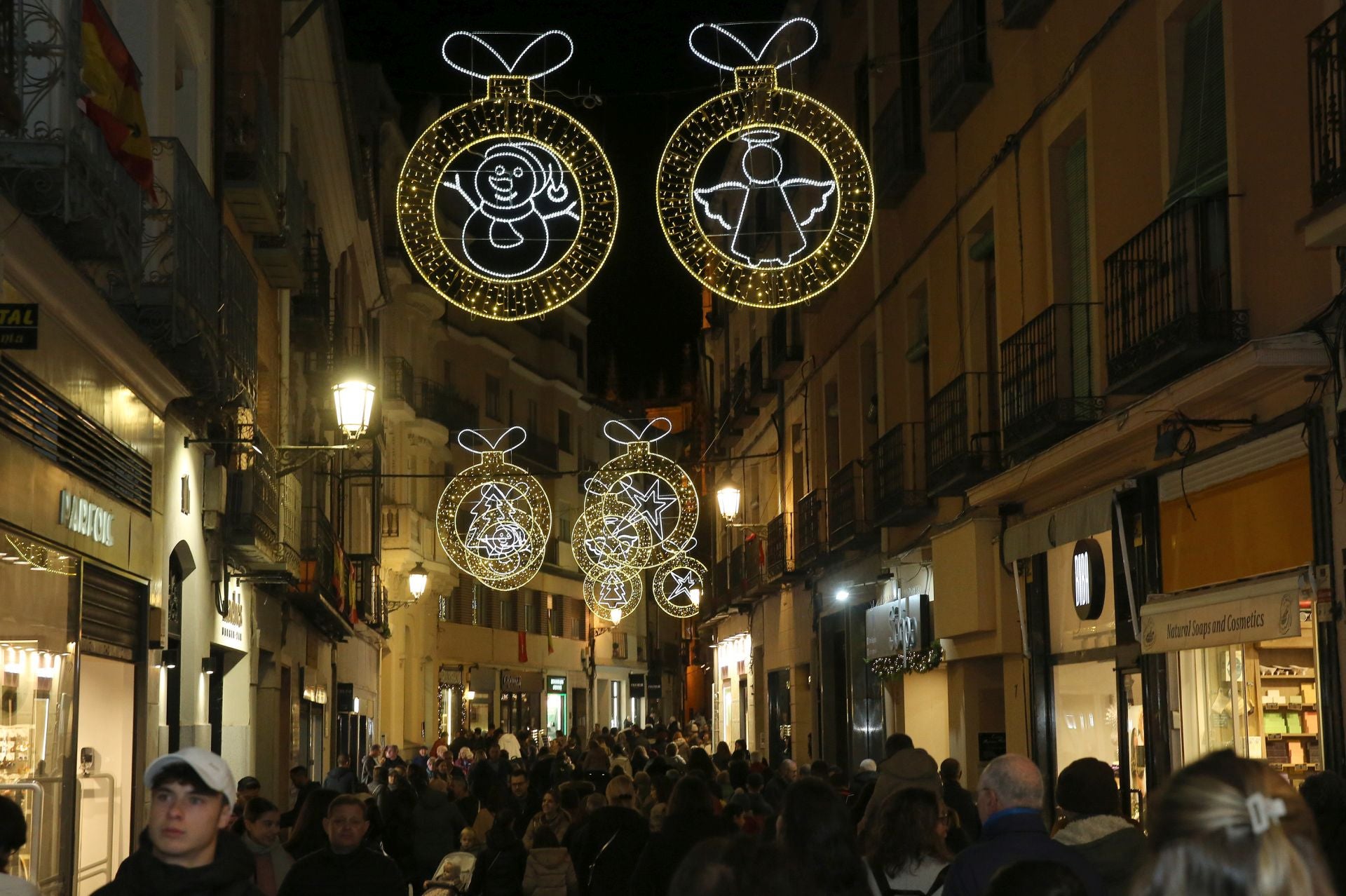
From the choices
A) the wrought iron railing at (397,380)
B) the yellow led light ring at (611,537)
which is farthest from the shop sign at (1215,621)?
the wrought iron railing at (397,380)

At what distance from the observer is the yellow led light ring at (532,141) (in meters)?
11.2

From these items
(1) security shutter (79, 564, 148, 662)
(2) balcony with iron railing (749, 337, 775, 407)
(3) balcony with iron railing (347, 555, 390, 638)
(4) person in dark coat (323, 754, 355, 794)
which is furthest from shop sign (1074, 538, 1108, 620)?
(3) balcony with iron railing (347, 555, 390, 638)

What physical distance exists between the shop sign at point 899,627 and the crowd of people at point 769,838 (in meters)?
4.53

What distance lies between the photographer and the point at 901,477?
64.7 feet

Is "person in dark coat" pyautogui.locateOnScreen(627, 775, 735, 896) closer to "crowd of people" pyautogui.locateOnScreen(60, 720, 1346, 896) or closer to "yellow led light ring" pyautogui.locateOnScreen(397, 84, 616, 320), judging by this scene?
"crowd of people" pyautogui.locateOnScreen(60, 720, 1346, 896)

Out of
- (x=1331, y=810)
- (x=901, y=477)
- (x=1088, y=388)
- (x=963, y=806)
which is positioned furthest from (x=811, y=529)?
(x=1331, y=810)

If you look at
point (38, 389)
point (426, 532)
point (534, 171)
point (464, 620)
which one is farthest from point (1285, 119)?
point (464, 620)

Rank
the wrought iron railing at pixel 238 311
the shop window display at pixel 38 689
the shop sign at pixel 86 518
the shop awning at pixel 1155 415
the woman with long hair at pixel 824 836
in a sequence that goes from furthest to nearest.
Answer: the wrought iron railing at pixel 238 311, the shop sign at pixel 86 518, the shop window display at pixel 38 689, the shop awning at pixel 1155 415, the woman with long hair at pixel 824 836

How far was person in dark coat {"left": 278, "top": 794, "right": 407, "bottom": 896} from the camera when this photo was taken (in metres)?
7.69

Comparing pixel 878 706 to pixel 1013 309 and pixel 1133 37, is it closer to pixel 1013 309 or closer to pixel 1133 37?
pixel 1013 309

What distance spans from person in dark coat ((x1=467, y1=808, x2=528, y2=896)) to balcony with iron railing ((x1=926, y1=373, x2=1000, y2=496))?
266 inches

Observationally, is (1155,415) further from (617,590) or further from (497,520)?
(617,590)

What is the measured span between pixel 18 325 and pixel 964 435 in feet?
32.3

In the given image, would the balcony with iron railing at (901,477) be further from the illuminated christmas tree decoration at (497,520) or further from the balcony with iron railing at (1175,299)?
the balcony with iron railing at (1175,299)
